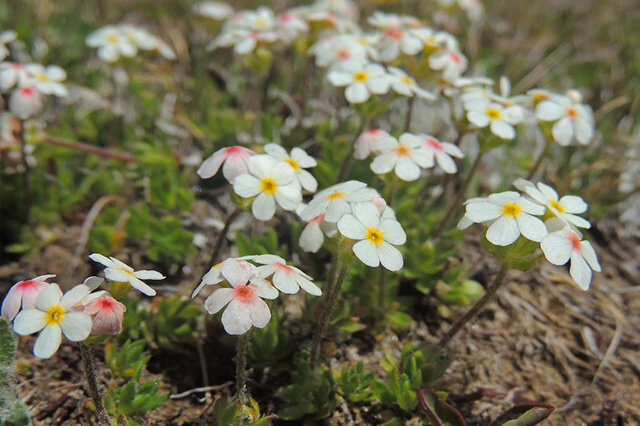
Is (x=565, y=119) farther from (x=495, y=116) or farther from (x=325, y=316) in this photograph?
(x=325, y=316)

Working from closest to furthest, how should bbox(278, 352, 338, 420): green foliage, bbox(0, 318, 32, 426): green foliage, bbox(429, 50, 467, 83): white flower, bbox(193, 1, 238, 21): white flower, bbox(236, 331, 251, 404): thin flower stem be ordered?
bbox(0, 318, 32, 426): green foliage
bbox(236, 331, 251, 404): thin flower stem
bbox(278, 352, 338, 420): green foliage
bbox(429, 50, 467, 83): white flower
bbox(193, 1, 238, 21): white flower

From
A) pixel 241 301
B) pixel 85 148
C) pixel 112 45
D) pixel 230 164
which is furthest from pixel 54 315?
pixel 112 45

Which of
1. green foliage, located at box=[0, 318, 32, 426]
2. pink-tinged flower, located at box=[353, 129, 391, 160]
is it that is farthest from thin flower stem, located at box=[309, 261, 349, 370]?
green foliage, located at box=[0, 318, 32, 426]

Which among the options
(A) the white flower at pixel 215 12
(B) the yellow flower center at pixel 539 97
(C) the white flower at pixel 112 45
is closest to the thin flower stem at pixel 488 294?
(B) the yellow flower center at pixel 539 97

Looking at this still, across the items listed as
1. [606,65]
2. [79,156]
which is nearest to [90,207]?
[79,156]

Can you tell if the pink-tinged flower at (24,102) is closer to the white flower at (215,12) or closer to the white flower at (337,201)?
the white flower at (337,201)

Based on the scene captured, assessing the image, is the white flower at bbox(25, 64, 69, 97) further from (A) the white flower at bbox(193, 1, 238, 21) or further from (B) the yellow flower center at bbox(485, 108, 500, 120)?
Answer: (B) the yellow flower center at bbox(485, 108, 500, 120)
